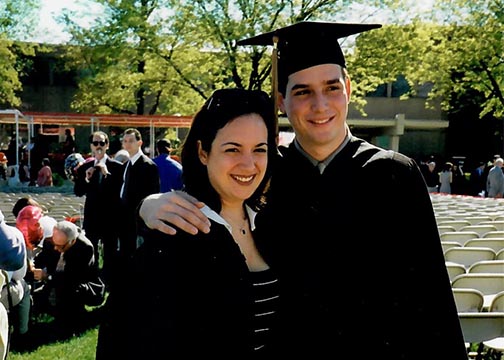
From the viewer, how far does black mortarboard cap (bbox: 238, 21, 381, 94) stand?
2.46 m

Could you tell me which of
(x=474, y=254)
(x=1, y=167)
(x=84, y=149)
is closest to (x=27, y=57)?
(x=84, y=149)

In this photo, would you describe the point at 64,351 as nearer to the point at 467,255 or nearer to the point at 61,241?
the point at 61,241

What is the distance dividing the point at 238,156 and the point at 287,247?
35 centimetres

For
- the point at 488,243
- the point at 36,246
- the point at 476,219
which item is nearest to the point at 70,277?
the point at 36,246

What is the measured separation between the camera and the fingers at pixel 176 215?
177cm

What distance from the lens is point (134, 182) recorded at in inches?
246

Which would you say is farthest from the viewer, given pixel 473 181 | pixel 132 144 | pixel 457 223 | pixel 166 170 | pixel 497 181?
pixel 473 181

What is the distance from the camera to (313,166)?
90.5 inches

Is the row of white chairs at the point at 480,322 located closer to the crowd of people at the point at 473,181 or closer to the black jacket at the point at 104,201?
the black jacket at the point at 104,201

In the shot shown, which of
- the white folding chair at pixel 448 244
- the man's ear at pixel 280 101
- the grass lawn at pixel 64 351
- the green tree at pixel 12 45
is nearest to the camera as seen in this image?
the man's ear at pixel 280 101

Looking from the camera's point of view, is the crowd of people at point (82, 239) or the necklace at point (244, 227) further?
the crowd of people at point (82, 239)

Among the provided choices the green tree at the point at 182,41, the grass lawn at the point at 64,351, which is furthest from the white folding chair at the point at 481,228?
the green tree at the point at 182,41

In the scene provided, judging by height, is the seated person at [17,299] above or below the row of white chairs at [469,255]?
below

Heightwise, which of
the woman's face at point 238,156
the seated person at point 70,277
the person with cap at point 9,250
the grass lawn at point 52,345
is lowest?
the grass lawn at point 52,345
